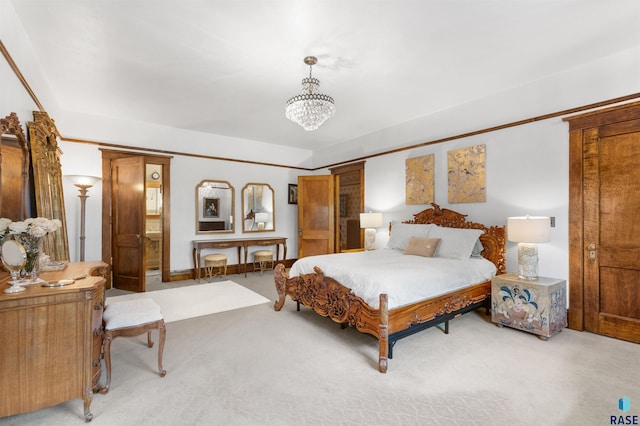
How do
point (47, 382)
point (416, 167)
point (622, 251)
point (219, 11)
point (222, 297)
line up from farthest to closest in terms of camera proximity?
point (416, 167)
point (222, 297)
point (622, 251)
point (219, 11)
point (47, 382)

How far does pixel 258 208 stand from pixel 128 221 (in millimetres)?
2517

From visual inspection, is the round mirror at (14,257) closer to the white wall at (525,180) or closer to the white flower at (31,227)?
the white flower at (31,227)

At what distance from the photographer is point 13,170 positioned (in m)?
2.43

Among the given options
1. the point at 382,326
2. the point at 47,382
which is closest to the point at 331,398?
the point at 382,326

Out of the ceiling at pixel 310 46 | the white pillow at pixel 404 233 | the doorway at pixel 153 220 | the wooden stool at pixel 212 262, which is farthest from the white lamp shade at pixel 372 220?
the doorway at pixel 153 220

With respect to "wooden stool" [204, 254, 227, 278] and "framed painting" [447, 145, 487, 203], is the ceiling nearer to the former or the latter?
"framed painting" [447, 145, 487, 203]

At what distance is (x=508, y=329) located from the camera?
3.28m

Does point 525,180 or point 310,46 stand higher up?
point 310,46

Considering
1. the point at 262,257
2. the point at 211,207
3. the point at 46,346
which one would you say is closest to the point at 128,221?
the point at 211,207

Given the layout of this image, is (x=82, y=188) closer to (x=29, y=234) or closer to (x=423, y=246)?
(x=29, y=234)

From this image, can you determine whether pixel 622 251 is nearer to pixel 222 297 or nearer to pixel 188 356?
pixel 188 356

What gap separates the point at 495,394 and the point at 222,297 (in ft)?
12.0

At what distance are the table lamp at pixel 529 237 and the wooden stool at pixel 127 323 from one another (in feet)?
11.9

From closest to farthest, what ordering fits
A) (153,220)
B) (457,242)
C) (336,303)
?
(336,303) < (457,242) < (153,220)
